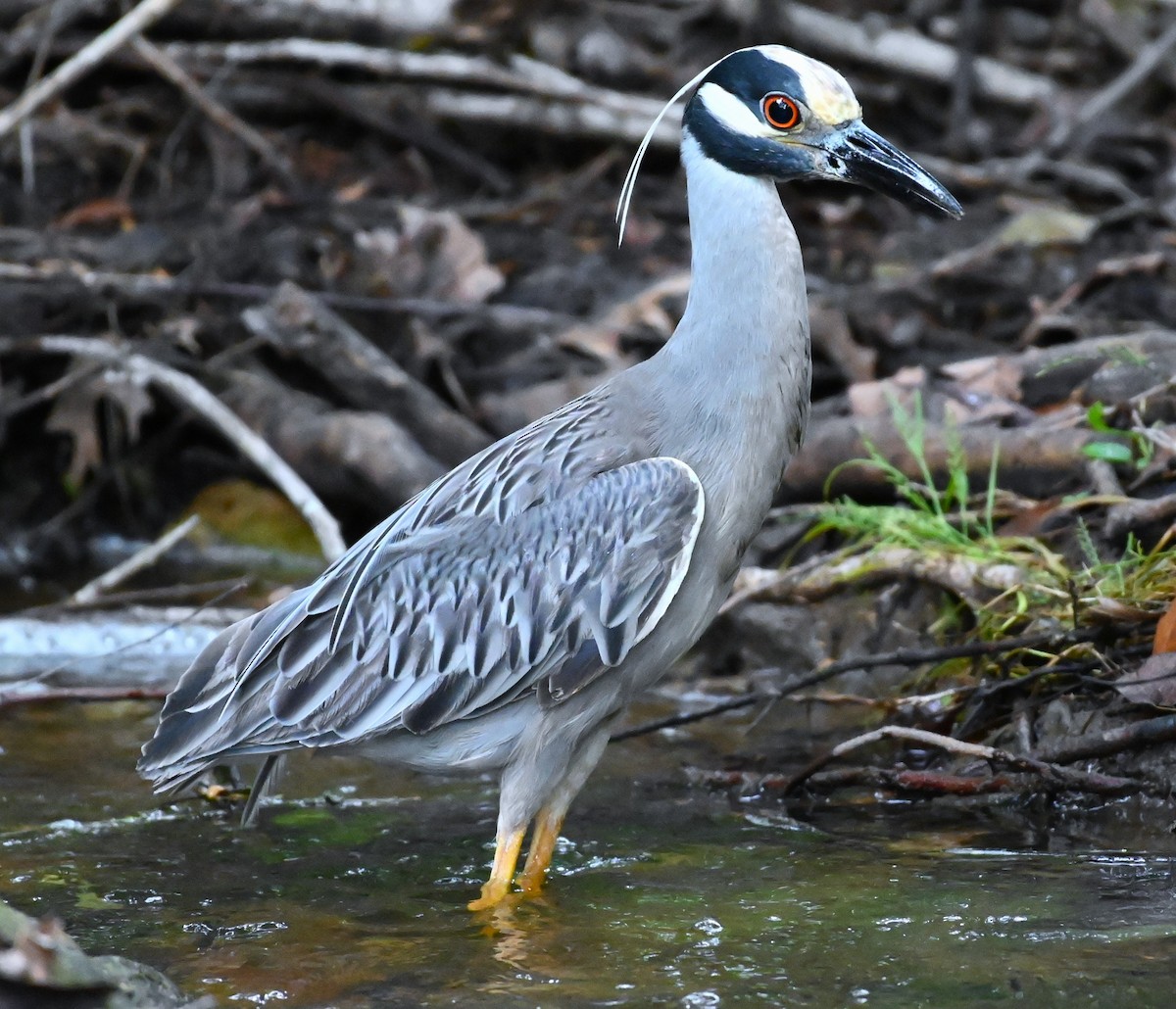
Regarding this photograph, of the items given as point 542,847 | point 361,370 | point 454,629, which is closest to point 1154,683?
point 542,847

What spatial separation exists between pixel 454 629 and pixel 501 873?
0.82 m

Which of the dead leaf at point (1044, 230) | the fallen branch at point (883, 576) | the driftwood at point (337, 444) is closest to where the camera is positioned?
the fallen branch at point (883, 576)

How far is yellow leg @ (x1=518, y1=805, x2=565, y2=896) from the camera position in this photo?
16.6 ft

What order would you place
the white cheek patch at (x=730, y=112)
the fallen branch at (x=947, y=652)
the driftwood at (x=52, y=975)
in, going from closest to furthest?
the driftwood at (x=52, y=975) → the white cheek patch at (x=730, y=112) → the fallen branch at (x=947, y=652)

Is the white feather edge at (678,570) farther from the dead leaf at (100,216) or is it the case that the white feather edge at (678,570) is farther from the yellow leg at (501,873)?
the dead leaf at (100,216)

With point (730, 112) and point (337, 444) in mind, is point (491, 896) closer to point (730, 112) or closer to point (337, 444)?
point (730, 112)

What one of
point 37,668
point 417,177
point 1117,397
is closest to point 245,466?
point 37,668

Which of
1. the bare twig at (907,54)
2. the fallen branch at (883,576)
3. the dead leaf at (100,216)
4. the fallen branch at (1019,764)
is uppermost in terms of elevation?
the bare twig at (907,54)

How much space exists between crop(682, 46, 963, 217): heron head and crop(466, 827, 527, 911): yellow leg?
221 cm

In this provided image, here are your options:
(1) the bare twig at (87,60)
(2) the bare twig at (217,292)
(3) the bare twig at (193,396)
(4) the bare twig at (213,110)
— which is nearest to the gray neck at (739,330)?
(3) the bare twig at (193,396)

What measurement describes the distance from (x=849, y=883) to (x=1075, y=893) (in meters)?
0.62

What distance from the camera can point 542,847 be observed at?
5180 mm

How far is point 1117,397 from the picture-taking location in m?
6.96

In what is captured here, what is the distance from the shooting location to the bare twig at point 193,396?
24.9 ft
